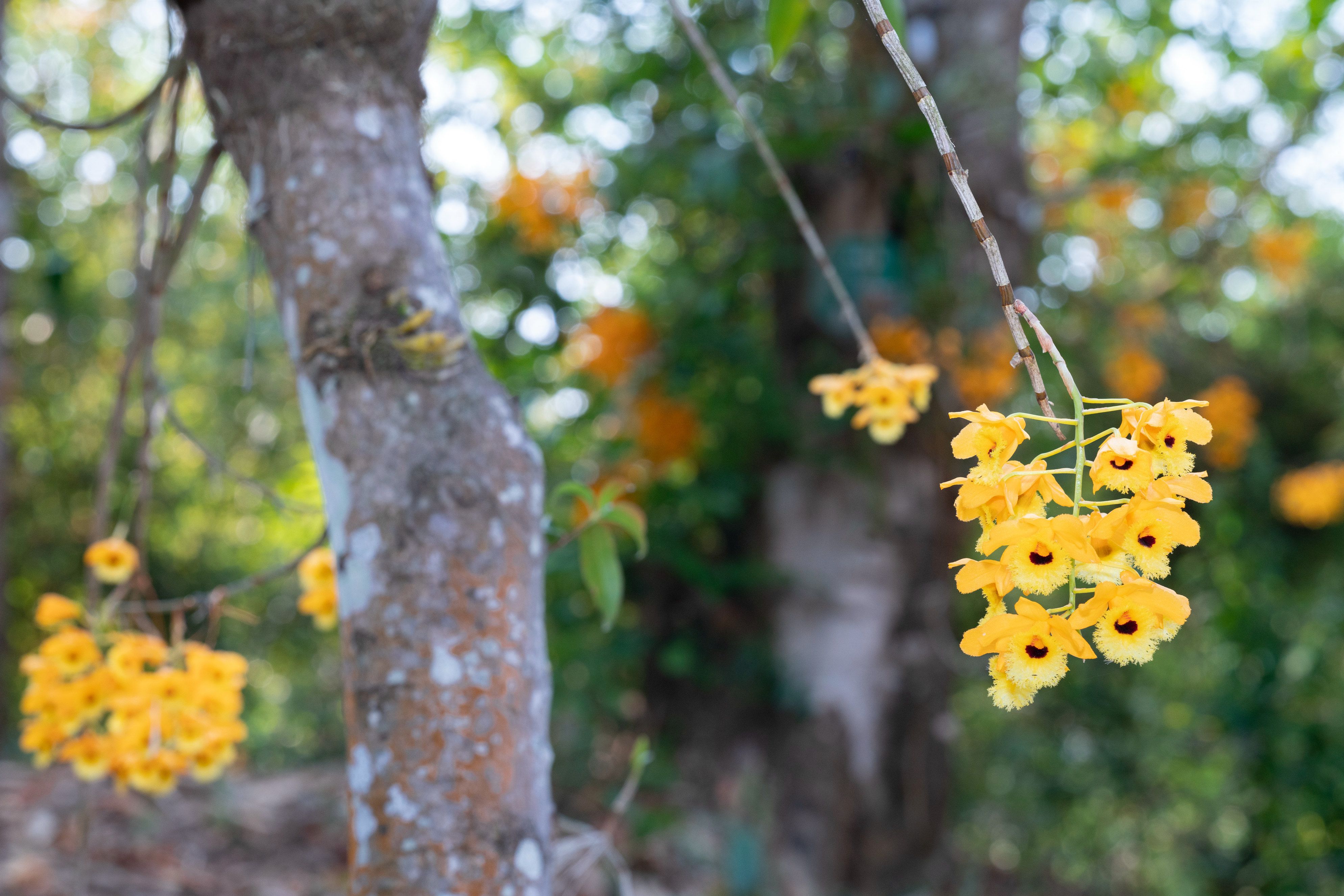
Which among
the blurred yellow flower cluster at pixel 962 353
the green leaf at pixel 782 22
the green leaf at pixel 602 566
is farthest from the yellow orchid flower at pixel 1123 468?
the blurred yellow flower cluster at pixel 962 353

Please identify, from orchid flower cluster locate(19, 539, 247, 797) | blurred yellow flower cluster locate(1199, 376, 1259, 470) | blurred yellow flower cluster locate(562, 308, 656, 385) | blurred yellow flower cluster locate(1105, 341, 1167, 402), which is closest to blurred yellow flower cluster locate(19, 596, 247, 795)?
orchid flower cluster locate(19, 539, 247, 797)

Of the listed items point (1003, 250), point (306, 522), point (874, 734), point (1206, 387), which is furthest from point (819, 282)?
point (306, 522)

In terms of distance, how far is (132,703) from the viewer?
123 centimetres

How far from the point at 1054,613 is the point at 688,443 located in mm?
2212

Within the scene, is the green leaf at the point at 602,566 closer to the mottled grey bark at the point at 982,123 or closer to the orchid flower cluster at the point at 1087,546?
the orchid flower cluster at the point at 1087,546

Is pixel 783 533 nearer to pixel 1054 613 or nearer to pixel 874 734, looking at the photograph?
pixel 874 734

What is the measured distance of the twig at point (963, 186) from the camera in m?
0.62

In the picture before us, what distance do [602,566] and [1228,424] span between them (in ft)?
9.46

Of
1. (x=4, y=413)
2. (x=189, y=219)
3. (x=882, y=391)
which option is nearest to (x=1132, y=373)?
(x=882, y=391)

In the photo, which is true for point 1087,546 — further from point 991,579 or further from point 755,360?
point 755,360

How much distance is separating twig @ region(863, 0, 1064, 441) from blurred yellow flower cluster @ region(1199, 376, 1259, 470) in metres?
2.87

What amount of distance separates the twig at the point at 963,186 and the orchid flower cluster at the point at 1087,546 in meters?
0.02

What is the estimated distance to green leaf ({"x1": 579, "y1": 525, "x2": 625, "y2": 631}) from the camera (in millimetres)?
1206

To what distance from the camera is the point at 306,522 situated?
177 inches
